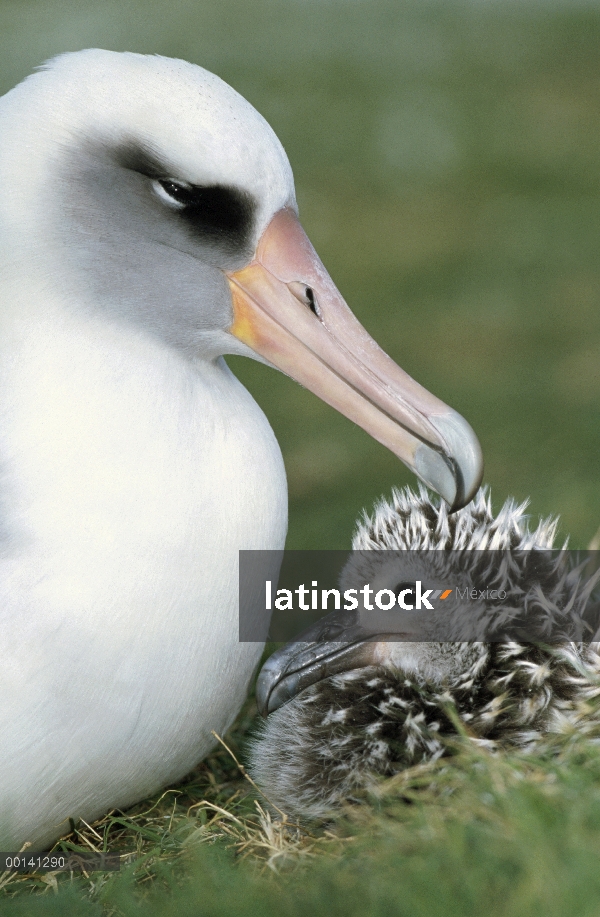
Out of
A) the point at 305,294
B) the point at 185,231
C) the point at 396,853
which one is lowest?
the point at 396,853

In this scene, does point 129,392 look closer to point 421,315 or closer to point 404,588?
point 404,588

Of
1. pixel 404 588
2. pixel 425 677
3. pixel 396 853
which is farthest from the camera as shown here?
pixel 404 588

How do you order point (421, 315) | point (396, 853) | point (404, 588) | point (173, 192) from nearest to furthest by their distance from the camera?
point (396, 853) → point (173, 192) → point (404, 588) → point (421, 315)

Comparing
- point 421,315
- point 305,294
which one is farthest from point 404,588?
Answer: point 421,315

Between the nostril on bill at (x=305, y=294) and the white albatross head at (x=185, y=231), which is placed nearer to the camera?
the white albatross head at (x=185, y=231)

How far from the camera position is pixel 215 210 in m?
2.79

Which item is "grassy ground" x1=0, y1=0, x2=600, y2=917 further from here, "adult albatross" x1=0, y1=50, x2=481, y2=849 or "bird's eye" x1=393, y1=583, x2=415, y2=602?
"bird's eye" x1=393, y1=583, x2=415, y2=602

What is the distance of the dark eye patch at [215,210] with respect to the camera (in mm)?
2754

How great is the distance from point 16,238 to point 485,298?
6.14 meters

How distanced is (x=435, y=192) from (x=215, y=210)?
7.86 metres

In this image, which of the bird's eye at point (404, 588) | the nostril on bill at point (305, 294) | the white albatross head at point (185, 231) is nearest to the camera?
the white albatross head at point (185, 231)

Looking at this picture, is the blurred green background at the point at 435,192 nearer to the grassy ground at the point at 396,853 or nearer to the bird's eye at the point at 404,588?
the bird's eye at the point at 404,588

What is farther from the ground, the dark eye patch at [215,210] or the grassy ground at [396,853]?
the dark eye patch at [215,210]

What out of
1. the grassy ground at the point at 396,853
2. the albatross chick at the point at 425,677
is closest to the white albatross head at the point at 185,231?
the albatross chick at the point at 425,677
